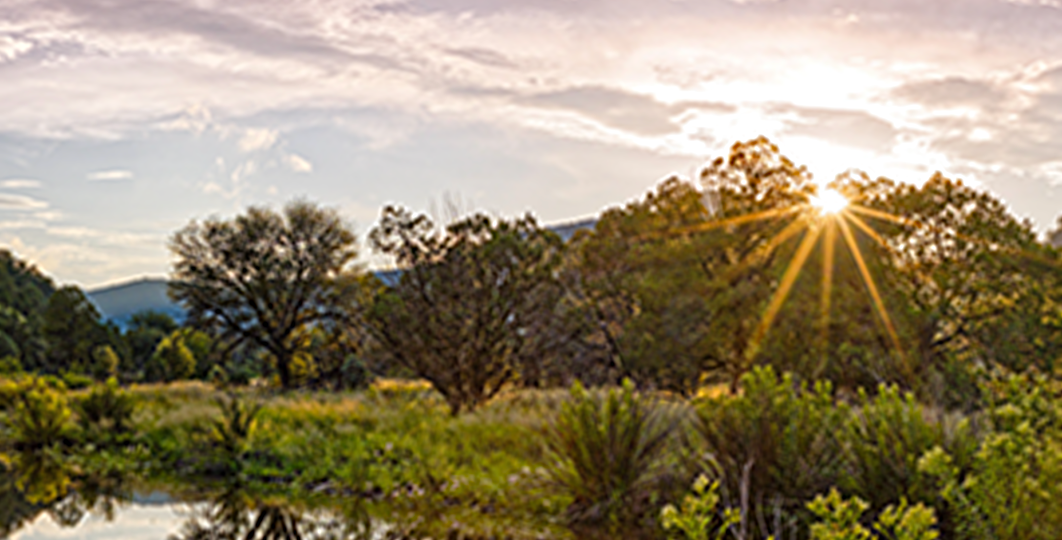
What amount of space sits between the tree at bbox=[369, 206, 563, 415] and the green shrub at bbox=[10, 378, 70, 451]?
5949 mm

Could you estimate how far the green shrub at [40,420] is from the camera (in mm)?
14867

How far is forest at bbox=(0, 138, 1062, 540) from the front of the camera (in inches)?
259

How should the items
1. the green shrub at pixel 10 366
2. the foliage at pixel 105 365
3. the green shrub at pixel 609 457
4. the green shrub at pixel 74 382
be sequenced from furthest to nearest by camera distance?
1. the foliage at pixel 105 365
2. the green shrub at pixel 10 366
3. the green shrub at pixel 74 382
4. the green shrub at pixel 609 457

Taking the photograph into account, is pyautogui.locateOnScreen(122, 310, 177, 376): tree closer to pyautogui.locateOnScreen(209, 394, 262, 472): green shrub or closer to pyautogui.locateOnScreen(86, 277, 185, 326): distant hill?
pyautogui.locateOnScreen(209, 394, 262, 472): green shrub

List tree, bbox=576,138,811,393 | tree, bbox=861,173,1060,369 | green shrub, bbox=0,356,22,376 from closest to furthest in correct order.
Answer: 1. tree, bbox=861,173,1060,369
2. tree, bbox=576,138,811,393
3. green shrub, bbox=0,356,22,376

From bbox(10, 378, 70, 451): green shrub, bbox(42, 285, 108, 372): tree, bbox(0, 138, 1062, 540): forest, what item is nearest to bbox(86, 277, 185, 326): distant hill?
bbox(42, 285, 108, 372): tree

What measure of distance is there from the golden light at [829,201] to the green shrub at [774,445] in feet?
44.0

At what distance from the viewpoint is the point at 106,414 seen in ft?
49.6

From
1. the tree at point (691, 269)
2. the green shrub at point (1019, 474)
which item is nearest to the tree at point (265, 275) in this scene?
the tree at point (691, 269)

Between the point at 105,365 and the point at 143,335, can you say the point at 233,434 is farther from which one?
the point at 143,335

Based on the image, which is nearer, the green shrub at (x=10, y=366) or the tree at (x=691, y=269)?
the tree at (x=691, y=269)

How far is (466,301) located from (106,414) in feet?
23.1

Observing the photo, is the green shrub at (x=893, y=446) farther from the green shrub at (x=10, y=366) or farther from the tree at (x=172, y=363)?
the tree at (x=172, y=363)

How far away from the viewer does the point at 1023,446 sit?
4.32 metres
